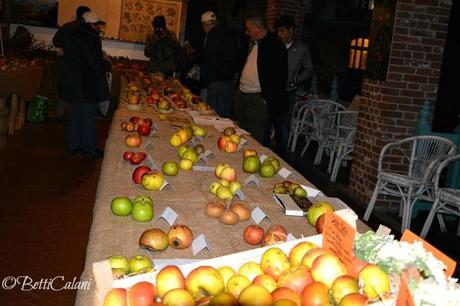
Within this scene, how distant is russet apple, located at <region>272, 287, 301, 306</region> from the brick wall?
4.72 m

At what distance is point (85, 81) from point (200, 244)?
5811mm

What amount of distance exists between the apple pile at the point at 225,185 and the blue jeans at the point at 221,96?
4.43 meters

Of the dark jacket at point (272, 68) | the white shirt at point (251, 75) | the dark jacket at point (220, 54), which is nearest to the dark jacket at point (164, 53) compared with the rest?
the dark jacket at point (220, 54)

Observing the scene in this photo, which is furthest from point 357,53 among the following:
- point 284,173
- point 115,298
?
point 115,298

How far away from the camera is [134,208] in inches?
89.7

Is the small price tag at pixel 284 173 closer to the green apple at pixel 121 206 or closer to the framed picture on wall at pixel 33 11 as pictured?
the green apple at pixel 121 206

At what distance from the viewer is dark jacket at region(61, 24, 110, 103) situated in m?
7.17

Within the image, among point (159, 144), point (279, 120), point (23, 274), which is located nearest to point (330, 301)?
point (159, 144)

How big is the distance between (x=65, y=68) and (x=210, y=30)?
76.8 inches

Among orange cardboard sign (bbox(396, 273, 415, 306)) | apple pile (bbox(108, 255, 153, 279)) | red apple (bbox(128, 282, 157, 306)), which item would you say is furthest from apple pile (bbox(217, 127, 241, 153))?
orange cardboard sign (bbox(396, 273, 415, 306))

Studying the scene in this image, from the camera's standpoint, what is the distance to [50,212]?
510 cm

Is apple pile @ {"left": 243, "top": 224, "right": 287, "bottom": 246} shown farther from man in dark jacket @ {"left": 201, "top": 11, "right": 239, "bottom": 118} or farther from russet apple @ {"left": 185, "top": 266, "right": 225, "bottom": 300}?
man in dark jacket @ {"left": 201, "top": 11, "right": 239, "bottom": 118}

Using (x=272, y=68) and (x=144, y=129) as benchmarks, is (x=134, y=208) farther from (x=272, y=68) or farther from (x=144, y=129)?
(x=272, y=68)

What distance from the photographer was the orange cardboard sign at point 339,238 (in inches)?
62.0
